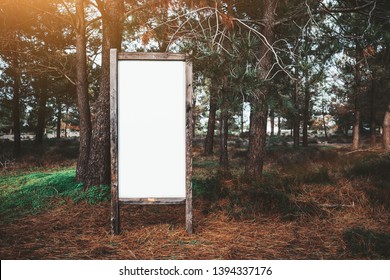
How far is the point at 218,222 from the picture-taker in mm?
4199

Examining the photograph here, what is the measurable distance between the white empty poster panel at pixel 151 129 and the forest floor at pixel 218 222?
706 mm

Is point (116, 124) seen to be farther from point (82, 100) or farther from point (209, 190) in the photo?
point (82, 100)

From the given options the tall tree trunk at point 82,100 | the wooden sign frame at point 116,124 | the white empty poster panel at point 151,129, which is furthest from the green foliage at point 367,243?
the tall tree trunk at point 82,100

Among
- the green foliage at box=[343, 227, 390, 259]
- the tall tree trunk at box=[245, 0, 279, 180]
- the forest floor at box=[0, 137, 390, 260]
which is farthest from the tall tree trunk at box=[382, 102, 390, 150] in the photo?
the green foliage at box=[343, 227, 390, 259]

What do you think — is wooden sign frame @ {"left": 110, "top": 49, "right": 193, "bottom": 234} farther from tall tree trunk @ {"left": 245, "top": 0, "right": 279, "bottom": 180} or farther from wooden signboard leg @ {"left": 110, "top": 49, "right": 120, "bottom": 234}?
tall tree trunk @ {"left": 245, "top": 0, "right": 279, "bottom": 180}

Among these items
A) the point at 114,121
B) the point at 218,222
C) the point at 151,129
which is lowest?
the point at 218,222

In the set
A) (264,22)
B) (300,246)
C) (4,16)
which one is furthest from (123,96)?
(4,16)

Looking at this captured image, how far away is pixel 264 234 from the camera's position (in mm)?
3805

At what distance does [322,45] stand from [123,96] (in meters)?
3.49

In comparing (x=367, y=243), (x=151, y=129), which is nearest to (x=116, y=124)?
(x=151, y=129)

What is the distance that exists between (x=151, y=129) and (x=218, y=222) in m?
1.80

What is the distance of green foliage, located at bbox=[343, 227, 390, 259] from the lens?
3.21 metres

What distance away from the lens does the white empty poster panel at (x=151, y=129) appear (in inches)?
142

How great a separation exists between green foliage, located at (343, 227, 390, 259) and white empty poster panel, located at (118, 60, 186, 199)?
87.9 inches
